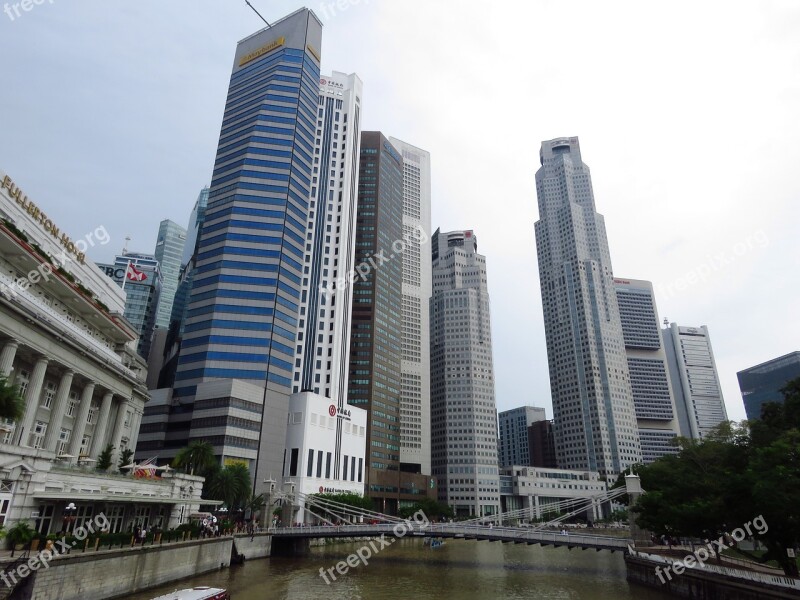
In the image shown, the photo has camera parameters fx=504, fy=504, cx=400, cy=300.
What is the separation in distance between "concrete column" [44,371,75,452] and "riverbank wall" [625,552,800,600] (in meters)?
55.5

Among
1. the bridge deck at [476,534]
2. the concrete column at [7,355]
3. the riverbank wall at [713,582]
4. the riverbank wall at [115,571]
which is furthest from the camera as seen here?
the bridge deck at [476,534]

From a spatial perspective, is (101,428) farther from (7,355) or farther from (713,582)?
(713,582)

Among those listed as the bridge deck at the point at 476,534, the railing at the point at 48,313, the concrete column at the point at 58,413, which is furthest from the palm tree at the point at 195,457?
the concrete column at the point at 58,413

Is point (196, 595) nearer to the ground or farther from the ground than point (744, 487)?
nearer to the ground

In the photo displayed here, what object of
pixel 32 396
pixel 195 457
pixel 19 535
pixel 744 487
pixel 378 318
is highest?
pixel 378 318

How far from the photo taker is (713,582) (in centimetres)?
3603

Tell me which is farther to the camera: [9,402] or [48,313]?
[48,313]

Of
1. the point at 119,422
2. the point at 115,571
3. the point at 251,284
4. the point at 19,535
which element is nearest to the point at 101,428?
the point at 119,422

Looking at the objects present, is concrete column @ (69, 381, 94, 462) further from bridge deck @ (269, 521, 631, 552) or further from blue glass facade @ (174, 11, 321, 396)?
blue glass facade @ (174, 11, 321, 396)

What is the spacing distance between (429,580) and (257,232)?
76120mm

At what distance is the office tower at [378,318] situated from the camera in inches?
5901

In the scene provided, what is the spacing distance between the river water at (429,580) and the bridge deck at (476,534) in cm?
304

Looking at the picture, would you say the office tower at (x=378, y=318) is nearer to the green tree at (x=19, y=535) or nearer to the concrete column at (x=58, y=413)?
the concrete column at (x=58, y=413)

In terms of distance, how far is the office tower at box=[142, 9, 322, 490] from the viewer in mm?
93188
